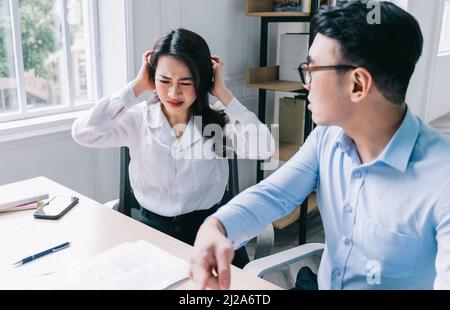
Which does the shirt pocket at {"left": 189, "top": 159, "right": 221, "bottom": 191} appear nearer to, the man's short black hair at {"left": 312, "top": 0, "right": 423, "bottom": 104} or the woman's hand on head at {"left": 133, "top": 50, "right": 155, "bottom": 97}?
the woman's hand on head at {"left": 133, "top": 50, "right": 155, "bottom": 97}

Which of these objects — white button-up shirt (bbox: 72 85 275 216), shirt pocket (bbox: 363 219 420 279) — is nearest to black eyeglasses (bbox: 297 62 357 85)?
→ shirt pocket (bbox: 363 219 420 279)

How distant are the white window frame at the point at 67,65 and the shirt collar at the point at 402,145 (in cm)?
175

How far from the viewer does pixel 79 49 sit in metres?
2.34

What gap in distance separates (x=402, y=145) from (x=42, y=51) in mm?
1882

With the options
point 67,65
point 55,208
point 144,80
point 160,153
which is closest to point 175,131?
point 160,153

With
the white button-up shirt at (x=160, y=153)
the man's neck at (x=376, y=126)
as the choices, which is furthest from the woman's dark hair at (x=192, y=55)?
the man's neck at (x=376, y=126)

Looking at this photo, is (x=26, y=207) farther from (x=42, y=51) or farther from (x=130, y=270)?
(x=42, y=51)

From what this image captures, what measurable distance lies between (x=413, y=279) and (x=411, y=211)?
0.55 ft

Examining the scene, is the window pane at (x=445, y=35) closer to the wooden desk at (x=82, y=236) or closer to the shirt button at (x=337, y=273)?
the shirt button at (x=337, y=273)

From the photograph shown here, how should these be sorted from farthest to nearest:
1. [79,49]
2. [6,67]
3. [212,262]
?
[79,49] → [6,67] → [212,262]

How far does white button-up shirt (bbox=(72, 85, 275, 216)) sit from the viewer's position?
1562 mm

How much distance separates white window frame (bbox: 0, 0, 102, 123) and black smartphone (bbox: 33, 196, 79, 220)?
910 mm
